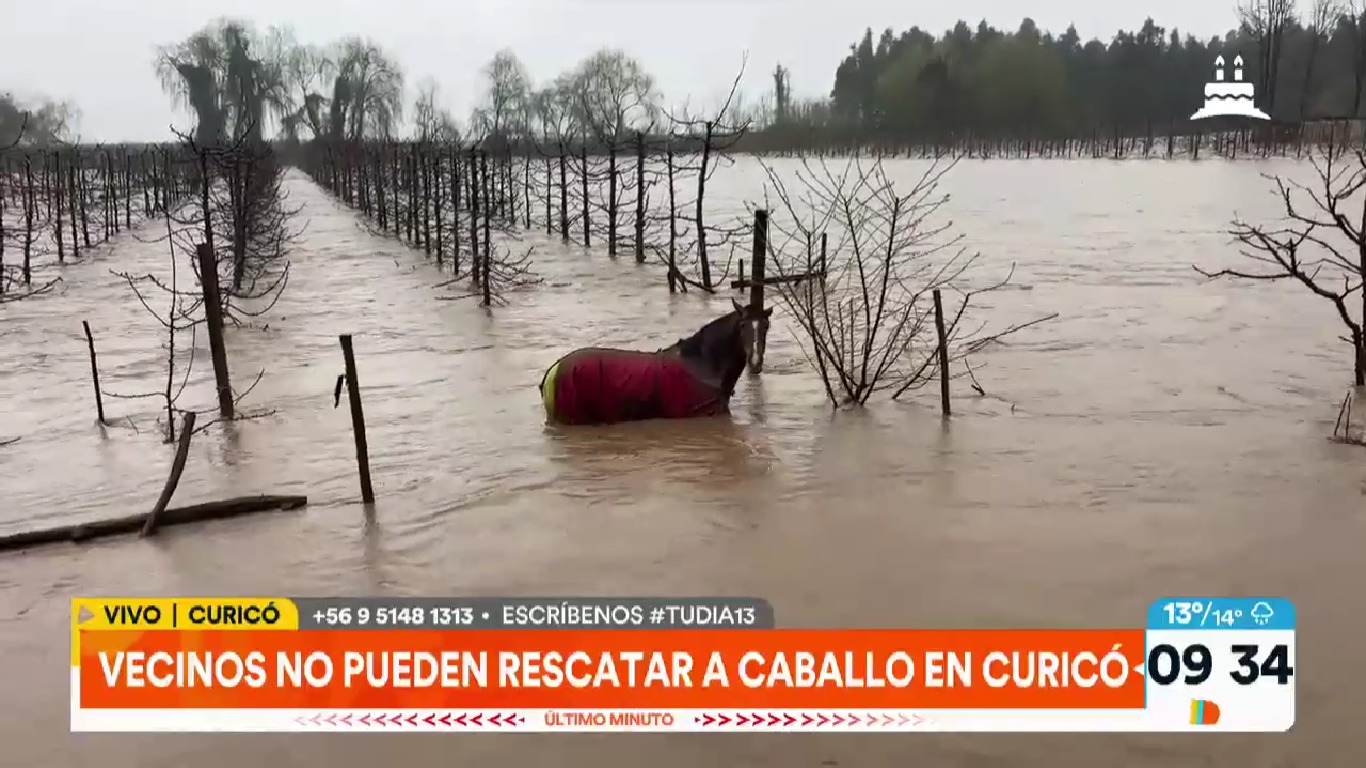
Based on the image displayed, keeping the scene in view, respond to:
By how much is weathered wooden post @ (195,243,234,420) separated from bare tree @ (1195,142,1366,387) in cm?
865

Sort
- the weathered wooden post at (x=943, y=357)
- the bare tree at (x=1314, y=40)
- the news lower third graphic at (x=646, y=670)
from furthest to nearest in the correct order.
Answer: the bare tree at (x=1314, y=40) < the weathered wooden post at (x=943, y=357) < the news lower third graphic at (x=646, y=670)

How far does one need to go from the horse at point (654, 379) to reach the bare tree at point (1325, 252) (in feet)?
13.4

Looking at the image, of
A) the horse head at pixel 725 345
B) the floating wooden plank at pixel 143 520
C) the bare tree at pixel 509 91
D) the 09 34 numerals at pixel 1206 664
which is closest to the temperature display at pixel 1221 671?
the 09 34 numerals at pixel 1206 664

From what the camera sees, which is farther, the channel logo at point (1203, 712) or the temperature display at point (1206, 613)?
the temperature display at point (1206, 613)

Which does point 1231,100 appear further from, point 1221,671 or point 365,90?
point 1221,671

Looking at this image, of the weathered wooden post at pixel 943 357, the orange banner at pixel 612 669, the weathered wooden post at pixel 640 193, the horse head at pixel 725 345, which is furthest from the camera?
the weathered wooden post at pixel 640 193

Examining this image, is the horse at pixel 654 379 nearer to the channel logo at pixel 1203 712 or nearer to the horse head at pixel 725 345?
the horse head at pixel 725 345

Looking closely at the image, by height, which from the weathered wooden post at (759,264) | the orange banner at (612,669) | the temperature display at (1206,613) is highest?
the weathered wooden post at (759,264)

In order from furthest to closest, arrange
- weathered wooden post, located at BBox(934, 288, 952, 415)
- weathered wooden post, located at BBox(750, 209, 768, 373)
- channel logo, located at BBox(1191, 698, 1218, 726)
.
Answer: weathered wooden post, located at BBox(750, 209, 768, 373) < weathered wooden post, located at BBox(934, 288, 952, 415) < channel logo, located at BBox(1191, 698, 1218, 726)

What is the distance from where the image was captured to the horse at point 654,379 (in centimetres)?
945

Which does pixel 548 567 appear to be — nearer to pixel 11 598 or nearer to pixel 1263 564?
pixel 11 598

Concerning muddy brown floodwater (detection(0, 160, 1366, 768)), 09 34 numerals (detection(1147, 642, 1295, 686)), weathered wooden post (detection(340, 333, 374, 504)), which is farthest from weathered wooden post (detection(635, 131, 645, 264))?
09 34 numerals (detection(1147, 642, 1295, 686))

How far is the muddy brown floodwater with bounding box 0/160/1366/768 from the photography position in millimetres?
4461

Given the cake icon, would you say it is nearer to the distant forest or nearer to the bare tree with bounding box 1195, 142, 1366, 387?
the distant forest
